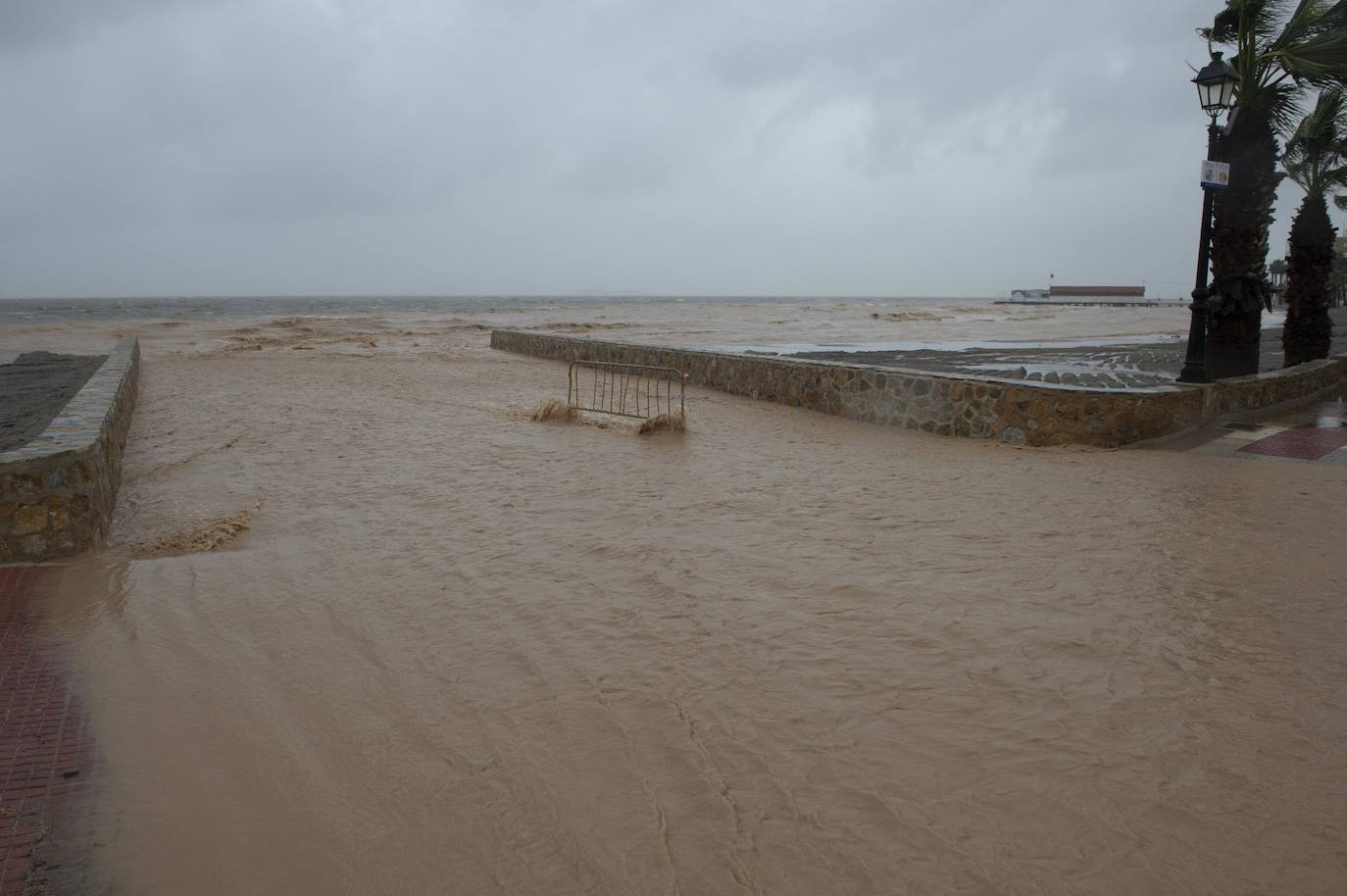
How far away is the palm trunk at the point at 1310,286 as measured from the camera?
603 inches

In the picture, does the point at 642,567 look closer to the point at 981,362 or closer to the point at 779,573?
the point at 779,573

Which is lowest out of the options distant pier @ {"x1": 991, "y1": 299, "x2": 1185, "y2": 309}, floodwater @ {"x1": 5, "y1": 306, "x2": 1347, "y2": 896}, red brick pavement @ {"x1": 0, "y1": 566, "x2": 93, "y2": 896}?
red brick pavement @ {"x1": 0, "y1": 566, "x2": 93, "y2": 896}

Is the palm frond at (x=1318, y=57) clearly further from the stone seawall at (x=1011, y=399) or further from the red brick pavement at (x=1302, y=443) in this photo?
the red brick pavement at (x=1302, y=443)

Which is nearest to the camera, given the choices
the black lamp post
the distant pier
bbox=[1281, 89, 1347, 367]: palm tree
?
the black lamp post

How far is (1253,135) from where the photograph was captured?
13.0 metres

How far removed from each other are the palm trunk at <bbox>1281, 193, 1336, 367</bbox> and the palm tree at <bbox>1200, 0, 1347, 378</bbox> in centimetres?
306

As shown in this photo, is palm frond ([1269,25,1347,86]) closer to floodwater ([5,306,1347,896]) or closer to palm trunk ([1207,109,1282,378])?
palm trunk ([1207,109,1282,378])

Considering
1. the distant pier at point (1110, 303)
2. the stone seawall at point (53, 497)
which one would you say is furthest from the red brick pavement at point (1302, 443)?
the distant pier at point (1110, 303)

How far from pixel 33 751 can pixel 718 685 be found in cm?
270

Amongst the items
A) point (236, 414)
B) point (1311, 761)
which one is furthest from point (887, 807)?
point (236, 414)

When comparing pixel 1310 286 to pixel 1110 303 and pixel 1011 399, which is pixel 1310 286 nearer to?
pixel 1011 399

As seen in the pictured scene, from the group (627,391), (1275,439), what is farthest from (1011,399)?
(627,391)

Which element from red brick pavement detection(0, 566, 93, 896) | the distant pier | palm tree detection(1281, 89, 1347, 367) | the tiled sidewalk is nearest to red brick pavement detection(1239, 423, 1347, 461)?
the tiled sidewalk

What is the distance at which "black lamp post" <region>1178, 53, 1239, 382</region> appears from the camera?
1020 centimetres
